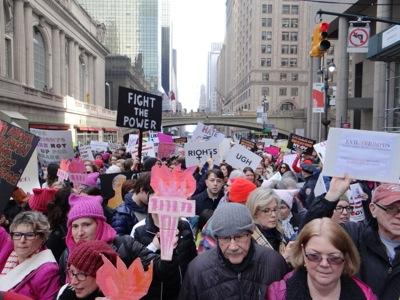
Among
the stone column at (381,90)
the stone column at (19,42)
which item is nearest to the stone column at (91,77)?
the stone column at (19,42)

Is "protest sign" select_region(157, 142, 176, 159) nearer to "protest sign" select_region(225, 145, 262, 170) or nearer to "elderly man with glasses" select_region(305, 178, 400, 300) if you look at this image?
"protest sign" select_region(225, 145, 262, 170)

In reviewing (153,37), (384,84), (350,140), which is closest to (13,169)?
(350,140)

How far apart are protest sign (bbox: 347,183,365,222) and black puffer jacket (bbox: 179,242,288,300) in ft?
7.52

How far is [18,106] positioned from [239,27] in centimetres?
11193

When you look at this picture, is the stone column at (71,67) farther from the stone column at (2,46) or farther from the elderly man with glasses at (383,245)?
the elderly man with glasses at (383,245)

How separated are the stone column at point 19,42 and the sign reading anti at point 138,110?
31.1m

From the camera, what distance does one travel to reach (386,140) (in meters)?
3.47

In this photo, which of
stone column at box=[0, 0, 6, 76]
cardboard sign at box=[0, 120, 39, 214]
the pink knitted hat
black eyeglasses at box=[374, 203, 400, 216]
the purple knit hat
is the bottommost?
the pink knitted hat

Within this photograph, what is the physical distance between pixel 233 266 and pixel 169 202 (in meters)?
0.56

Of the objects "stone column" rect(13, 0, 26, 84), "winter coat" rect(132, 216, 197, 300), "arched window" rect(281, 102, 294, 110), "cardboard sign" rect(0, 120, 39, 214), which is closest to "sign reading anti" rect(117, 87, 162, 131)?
"cardboard sign" rect(0, 120, 39, 214)

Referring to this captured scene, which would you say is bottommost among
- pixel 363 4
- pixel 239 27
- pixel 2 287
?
pixel 2 287

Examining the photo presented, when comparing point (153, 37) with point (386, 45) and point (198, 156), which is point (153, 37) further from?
point (198, 156)

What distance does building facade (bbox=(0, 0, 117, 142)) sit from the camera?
3422 cm

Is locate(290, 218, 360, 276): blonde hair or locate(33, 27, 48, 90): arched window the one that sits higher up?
locate(33, 27, 48, 90): arched window
